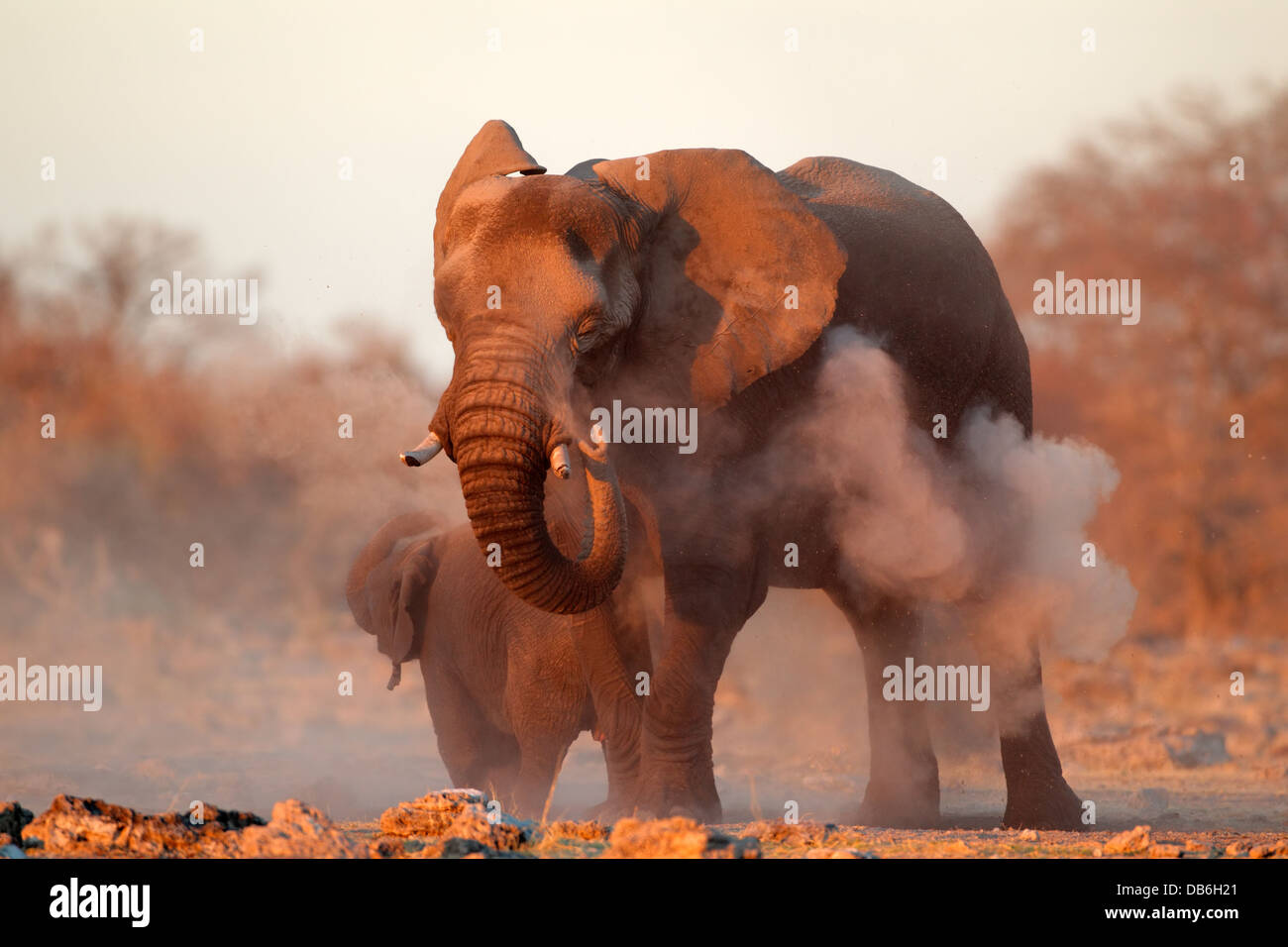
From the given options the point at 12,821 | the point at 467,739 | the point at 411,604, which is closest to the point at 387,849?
the point at 12,821

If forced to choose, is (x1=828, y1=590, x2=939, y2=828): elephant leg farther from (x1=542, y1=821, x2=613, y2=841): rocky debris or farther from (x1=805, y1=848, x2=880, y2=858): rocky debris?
(x1=805, y1=848, x2=880, y2=858): rocky debris

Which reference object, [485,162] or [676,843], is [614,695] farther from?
[676,843]

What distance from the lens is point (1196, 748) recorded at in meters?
16.7

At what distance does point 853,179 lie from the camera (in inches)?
448

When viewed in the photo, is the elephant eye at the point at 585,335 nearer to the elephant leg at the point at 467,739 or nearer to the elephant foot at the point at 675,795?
the elephant foot at the point at 675,795

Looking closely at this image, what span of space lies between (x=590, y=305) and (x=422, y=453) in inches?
44.4

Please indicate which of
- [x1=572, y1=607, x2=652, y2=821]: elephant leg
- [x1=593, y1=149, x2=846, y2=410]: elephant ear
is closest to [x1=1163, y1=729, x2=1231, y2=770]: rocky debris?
[x1=572, y1=607, x2=652, y2=821]: elephant leg

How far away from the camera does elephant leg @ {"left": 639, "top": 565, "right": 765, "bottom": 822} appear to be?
9539 mm

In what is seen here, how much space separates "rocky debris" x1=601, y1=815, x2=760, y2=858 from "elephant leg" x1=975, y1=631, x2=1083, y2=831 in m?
5.88

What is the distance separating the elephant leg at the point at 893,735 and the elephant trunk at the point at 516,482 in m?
3.54

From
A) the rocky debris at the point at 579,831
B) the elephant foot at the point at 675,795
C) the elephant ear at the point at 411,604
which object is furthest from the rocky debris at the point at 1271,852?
the elephant ear at the point at 411,604

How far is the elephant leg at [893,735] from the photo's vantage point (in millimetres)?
12070
